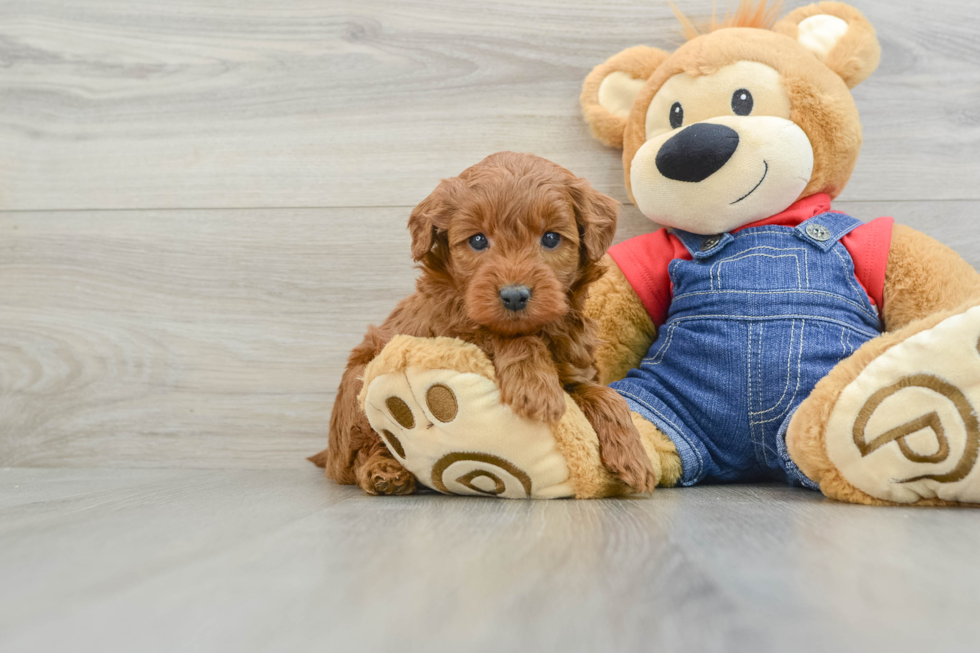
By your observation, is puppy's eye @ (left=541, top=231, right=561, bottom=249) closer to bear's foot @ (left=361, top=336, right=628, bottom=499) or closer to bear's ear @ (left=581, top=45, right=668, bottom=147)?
bear's foot @ (left=361, top=336, right=628, bottom=499)

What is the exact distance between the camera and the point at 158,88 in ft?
4.57

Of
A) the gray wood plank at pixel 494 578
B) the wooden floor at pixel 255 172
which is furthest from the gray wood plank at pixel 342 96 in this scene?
the gray wood plank at pixel 494 578

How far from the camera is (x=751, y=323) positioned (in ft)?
3.25

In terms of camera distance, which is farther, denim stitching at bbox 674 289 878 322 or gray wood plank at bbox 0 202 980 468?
gray wood plank at bbox 0 202 980 468

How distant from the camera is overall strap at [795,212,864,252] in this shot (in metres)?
1.02

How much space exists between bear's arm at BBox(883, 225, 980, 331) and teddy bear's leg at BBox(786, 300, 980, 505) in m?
0.23

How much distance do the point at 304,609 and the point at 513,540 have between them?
218 mm

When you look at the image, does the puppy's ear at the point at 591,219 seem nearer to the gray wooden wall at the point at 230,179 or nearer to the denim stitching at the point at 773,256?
the denim stitching at the point at 773,256

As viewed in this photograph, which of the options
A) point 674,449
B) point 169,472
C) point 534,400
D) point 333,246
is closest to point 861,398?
point 674,449

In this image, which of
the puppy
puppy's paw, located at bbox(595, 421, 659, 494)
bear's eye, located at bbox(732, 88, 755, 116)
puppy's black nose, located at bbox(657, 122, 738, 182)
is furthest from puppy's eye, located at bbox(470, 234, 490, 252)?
bear's eye, located at bbox(732, 88, 755, 116)

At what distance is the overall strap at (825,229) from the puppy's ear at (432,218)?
0.55m

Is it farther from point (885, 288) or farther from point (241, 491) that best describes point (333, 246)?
point (885, 288)

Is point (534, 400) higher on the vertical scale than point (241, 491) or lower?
higher

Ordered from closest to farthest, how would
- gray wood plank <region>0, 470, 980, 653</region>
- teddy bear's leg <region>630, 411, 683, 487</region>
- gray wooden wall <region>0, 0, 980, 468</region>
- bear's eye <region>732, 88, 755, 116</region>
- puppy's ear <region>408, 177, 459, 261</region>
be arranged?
1. gray wood plank <region>0, 470, 980, 653</region>
2. puppy's ear <region>408, 177, 459, 261</region>
3. teddy bear's leg <region>630, 411, 683, 487</region>
4. bear's eye <region>732, 88, 755, 116</region>
5. gray wooden wall <region>0, 0, 980, 468</region>
